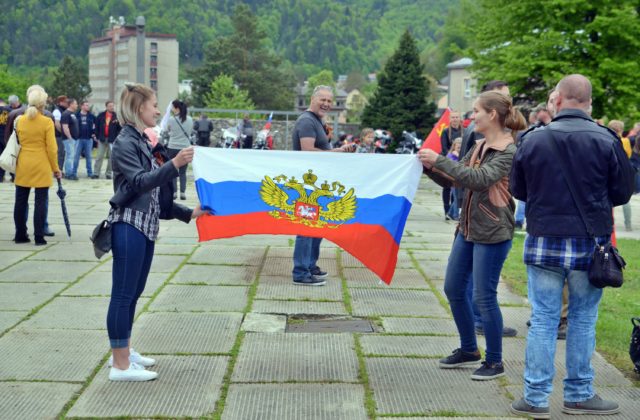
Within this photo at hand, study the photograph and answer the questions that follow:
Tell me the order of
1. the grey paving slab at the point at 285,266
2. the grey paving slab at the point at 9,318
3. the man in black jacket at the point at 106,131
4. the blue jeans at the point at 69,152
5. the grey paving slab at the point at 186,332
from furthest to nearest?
the man in black jacket at the point at 106,131
the blue jeans at the point at 69,152
the grey paving slab at the point at 285,266
the grey paving slab at the point at 9,318
the grey paving slab at the point at 186,332

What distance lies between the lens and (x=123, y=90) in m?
5.51

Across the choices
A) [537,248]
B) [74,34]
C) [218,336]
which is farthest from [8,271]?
[74,34]

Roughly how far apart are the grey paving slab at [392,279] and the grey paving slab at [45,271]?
2.79 metres

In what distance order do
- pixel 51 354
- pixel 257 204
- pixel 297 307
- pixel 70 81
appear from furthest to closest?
pixel 70 81
pixel 297 307
pixel 257 204
pixel 51 354

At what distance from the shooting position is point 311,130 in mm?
8734

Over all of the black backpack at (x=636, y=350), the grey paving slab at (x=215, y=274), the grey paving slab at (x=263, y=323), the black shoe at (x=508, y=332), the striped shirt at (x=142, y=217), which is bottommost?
the grey paving slab at (x=215, y=274)

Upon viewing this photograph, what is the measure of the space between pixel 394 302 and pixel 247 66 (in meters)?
115

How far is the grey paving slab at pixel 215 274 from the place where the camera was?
9.09m

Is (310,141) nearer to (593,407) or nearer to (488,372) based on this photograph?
(488,372)

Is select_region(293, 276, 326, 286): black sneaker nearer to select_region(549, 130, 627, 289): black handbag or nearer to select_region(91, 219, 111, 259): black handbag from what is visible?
select_region(91, 219, 111, 259): black handbag

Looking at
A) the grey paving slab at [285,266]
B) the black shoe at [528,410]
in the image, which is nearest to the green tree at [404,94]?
the grey paving slab at [285,266]

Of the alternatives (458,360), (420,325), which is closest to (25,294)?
(420,325)

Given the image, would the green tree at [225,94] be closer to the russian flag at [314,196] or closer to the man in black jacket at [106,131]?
the man in black jacket at [106,131]

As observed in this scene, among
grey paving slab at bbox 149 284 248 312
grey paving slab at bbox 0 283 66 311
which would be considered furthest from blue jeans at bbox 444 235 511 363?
grey paving slab at bbox 0 283 66 311
